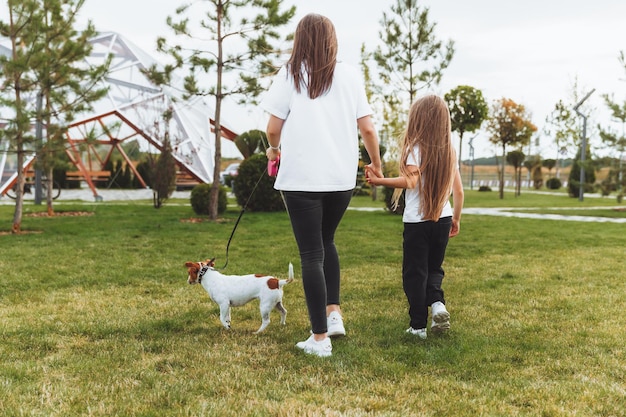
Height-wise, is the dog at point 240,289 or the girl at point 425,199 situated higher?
the girl at point 425,199

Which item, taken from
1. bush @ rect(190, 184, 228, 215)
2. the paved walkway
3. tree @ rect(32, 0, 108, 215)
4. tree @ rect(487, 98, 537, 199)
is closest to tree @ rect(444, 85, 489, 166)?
tree @ rect(487, 98, 537, 199)

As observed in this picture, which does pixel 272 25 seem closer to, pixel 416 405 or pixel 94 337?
pixel 94 337

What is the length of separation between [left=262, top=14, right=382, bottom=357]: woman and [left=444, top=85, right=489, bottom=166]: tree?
20.4m

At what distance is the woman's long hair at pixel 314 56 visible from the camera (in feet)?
10.1

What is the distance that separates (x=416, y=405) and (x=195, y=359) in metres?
1.20

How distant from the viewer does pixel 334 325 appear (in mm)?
3488

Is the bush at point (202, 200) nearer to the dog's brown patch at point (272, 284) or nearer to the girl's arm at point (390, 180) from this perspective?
the dog's brown patch at point (272, 284)

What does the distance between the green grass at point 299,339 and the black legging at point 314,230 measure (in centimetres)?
27

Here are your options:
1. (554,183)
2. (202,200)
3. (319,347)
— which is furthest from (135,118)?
(554,183)

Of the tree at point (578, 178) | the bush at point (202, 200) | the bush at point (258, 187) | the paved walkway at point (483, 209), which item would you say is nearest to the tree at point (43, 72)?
the bush at point (202, 200)

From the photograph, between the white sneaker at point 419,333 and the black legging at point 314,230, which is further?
the white sneaker at point 419,333

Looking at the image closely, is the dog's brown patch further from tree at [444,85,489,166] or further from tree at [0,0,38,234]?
tree at [444,85,489,166]

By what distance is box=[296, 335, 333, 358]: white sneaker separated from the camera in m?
3.16

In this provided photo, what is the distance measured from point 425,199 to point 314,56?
1.08m
